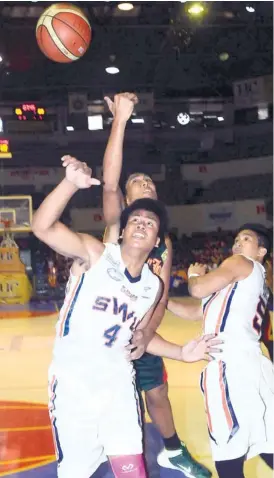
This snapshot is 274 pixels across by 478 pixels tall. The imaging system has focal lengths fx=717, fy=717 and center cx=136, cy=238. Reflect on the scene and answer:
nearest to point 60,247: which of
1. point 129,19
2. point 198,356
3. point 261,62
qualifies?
point 198,356

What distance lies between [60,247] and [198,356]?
83 centimetres

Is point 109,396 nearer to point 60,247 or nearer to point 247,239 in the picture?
point 60,247

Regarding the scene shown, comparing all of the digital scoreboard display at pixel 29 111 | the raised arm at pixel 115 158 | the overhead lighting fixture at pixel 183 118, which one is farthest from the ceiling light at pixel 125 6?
the raised arm at pixel 115 158

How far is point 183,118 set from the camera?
841 inches

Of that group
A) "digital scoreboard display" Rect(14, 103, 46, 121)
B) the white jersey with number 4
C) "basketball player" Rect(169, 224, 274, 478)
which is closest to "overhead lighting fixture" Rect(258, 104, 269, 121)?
"digital scoreboard display" Rect(14, 103, 46, 121)

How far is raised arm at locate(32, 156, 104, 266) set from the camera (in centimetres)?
272

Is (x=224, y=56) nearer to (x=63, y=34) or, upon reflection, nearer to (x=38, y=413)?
(x=63, y=34)

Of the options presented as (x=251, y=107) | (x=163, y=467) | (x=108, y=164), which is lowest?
(x=163, y=467)

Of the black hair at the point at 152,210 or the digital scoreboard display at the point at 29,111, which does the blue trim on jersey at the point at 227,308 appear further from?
the digital scoreboard display at the point at 29,111

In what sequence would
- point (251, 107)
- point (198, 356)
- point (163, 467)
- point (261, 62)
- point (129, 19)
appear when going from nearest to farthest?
1. point (198, 356)
2. point (163, 467)
3. point (129, 19)
4. point (261, 62)
5. point (251, 107)

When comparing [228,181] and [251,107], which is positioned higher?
[251,107]

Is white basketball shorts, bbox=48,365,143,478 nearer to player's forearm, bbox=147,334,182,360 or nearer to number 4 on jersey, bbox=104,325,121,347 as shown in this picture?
number 4 on jersey, bbox=104,325,121,347

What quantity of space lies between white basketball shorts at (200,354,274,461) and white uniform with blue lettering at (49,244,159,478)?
0.48 meters

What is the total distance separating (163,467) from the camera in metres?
4.17
